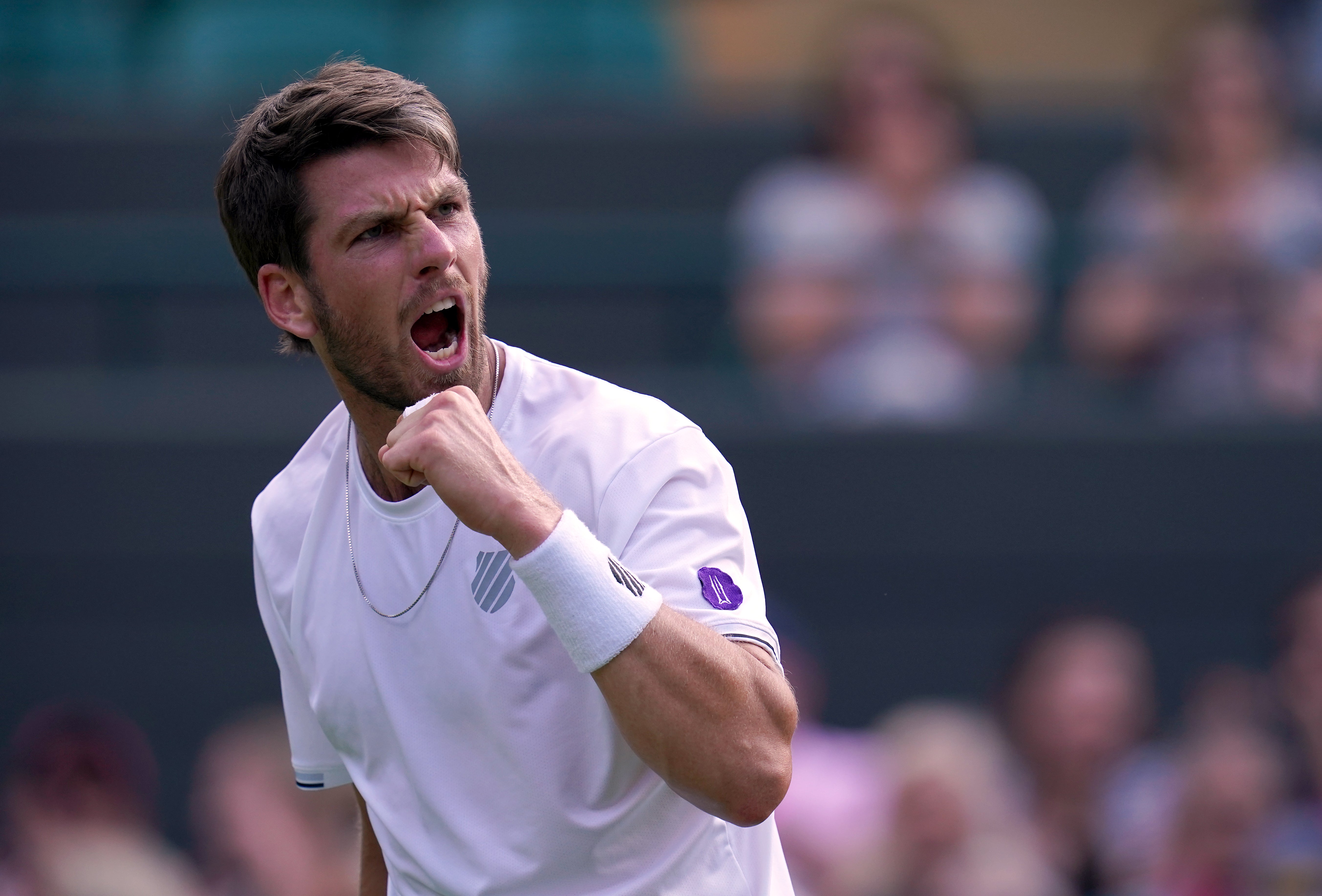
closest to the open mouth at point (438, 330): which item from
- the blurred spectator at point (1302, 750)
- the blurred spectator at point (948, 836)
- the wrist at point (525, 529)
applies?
the wrist at point (525, 529)

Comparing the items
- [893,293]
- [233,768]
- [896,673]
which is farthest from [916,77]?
[233,768]

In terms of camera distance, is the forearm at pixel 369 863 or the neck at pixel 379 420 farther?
the forearm at pixel 369 863

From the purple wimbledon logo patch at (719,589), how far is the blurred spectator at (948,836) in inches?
117

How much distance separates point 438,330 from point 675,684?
0.69 meters

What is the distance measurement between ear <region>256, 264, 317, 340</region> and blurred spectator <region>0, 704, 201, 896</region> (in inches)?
123

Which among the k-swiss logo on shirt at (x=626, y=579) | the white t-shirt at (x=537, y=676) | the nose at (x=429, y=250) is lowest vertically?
the white t-shirt at (x=537, y=676)

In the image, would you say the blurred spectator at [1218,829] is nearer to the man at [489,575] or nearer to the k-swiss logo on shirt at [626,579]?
the man at [489,575]

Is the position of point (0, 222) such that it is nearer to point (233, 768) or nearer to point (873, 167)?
point (233, 768)

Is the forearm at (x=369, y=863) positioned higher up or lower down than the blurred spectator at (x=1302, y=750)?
higher up

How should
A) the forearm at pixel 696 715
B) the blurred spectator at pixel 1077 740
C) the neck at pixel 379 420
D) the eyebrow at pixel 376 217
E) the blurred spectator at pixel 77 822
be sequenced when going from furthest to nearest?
the blurred spectator at pixel 1077 740
the blurred spectator at pixel 77 822
the neck at pixel 379 420
the eyebrow at pixel 376 217
the forearm at pixel 696 715

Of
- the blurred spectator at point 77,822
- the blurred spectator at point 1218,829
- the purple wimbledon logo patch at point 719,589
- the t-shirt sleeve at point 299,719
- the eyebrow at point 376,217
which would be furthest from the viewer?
the blurred spectator at point 77,822

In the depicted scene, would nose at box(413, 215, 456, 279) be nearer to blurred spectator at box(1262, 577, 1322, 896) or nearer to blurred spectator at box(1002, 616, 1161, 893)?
blurred spectator at box(1002, 616, 1161, 893)

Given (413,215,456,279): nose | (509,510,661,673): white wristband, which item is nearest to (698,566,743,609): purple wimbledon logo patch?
(509,510,661,673): white wristband

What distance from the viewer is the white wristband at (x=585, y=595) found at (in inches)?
80.7
